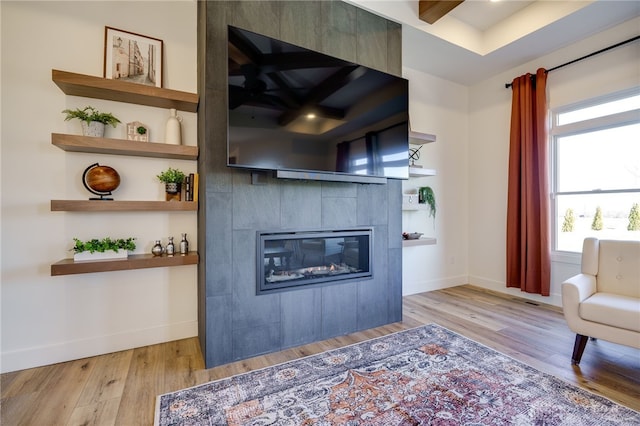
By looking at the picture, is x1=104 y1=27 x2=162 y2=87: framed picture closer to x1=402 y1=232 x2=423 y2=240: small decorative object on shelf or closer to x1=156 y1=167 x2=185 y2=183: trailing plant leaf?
x1=156 y1=167 x2=185 y2=183: trailing plant leaf

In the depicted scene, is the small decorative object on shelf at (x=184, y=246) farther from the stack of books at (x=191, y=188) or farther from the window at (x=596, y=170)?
the window at (x=596, y=170)

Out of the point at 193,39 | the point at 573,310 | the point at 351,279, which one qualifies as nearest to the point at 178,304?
the point at 351,279

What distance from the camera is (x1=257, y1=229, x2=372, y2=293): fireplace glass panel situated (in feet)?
7.24

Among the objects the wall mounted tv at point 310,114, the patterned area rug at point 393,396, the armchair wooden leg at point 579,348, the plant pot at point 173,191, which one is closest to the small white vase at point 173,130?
the plant pot at point 173,191

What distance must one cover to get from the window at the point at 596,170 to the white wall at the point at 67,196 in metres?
3.94

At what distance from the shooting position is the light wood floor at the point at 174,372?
1.55 metres

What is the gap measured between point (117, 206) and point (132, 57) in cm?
116

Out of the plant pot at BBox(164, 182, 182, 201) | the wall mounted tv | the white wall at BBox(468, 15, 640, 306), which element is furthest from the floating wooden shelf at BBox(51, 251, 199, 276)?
the white wall at BBox(468, 15, 640, 306)

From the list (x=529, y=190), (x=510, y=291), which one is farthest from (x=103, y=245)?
(x=510, y=291)

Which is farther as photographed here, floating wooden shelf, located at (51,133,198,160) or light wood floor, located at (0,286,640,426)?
floating wooden shelf, located at (51,133,198,160)

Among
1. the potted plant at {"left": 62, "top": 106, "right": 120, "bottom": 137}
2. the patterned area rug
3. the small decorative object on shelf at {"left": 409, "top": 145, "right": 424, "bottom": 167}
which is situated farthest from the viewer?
the small decorative object on shelf at {"left": 409, "top": 145, "right": 424, "bottom": 167}

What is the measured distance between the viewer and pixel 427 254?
3.85m

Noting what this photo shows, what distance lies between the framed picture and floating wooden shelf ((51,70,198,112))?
160 mm

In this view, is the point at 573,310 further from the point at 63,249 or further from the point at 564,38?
the point at 63,249
